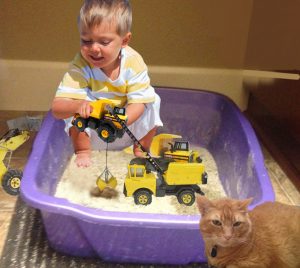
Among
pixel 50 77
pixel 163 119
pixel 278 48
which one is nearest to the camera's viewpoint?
pixel 278 48

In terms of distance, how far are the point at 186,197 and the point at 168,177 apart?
0.07 metres

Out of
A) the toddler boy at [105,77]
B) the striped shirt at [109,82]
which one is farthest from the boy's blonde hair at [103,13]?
the striped shirt at [109,82]

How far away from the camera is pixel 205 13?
1.31 metres

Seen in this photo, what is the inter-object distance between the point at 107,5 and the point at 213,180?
1.73 ft

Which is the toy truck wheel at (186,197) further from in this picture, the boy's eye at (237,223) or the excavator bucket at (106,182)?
the boy's eye at (237,223)

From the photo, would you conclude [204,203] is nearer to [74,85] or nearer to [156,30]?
[74,85]

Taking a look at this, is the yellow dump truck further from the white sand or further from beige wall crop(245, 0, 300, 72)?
beige wall crop(245, 0, 300, 72)

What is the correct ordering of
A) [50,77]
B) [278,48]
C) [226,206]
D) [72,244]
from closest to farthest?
[226,206] < [72,244] < [278,48] < [50,77]

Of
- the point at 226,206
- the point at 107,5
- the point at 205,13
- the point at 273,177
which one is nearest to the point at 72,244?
the point at 226,206

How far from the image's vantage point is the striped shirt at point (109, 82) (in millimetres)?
908

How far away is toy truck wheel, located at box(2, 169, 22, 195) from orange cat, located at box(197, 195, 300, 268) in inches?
19.8

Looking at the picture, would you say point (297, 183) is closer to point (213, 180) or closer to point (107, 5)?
point (213, 180)

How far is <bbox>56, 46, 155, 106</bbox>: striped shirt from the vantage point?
2.98 ft

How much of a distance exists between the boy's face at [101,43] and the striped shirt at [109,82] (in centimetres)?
7
